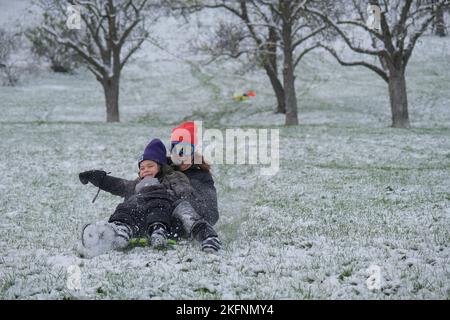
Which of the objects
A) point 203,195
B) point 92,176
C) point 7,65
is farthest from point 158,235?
point 7,65

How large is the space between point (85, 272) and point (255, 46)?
78.5ft

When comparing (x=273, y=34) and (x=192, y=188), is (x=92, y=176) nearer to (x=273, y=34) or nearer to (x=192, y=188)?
(x=192, y=188)

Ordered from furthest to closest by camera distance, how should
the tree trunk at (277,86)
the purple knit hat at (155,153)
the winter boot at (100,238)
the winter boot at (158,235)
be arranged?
the tree trunk at (277,86)
the purple knit hat at (155,153)
the winter boot at (158,235)
the winter boot at (100,238)

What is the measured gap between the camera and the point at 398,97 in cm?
2197

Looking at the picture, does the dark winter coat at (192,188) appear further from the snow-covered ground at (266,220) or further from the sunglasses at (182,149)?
the snow-covered ground at (266,220)

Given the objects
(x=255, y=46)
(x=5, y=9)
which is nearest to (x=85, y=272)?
(x=255, y=46)

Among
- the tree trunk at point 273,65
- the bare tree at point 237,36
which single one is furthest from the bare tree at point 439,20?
the tree trunk at point 273,65

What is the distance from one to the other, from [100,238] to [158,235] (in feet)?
2.17

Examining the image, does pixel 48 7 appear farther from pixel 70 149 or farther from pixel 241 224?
pixel 241 224

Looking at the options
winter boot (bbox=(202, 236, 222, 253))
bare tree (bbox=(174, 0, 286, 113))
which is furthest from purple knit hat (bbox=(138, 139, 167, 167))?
bare tree (bbox=(174, 0, 286, 113))

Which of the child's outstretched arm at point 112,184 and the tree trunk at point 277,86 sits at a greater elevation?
the tree trunk at point 277,86

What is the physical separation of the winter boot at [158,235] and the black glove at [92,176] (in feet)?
5.24

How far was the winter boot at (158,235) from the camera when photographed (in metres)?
5.34

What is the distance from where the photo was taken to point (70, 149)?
1642 cm
